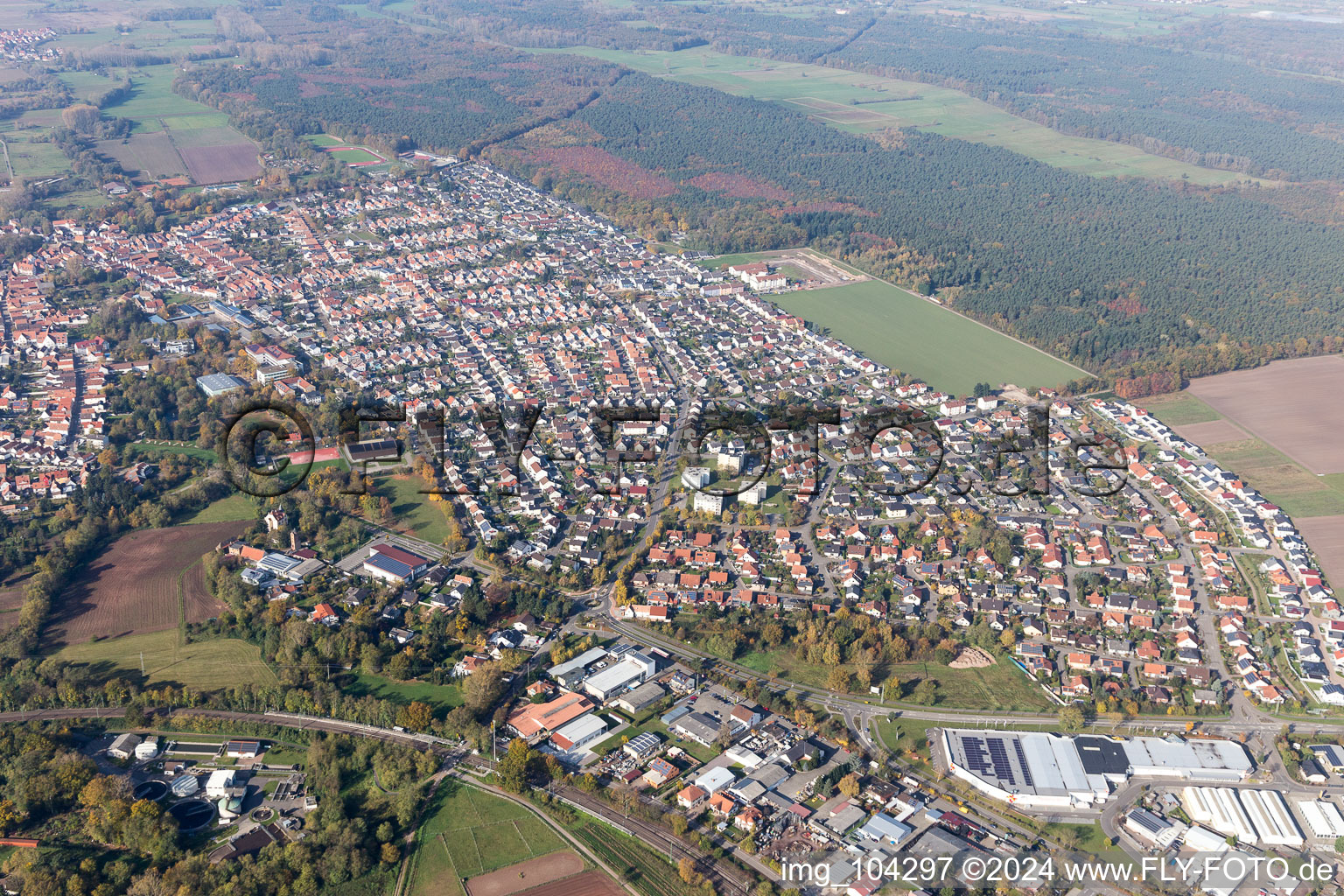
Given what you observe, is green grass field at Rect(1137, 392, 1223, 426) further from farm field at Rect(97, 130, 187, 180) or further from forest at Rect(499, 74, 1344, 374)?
farm field at Rect(97, 130, 187, 180)

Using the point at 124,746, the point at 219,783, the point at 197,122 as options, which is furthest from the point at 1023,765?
the point at 197,122

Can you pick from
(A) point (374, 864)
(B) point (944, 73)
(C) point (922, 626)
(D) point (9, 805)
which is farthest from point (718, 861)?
(B) point (944, 73)

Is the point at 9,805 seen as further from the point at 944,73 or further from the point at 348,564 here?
the point at 944,73

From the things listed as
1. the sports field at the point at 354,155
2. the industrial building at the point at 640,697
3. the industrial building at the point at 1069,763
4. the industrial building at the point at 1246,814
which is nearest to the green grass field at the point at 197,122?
the sports field at the point at 354,155

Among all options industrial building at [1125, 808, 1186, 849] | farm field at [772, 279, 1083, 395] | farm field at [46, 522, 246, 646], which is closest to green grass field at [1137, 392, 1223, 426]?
farm field at [772, 279, 1083, 395]

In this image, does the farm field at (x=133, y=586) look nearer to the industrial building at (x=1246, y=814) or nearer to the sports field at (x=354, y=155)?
the industrial building at (x=1246, y=814)

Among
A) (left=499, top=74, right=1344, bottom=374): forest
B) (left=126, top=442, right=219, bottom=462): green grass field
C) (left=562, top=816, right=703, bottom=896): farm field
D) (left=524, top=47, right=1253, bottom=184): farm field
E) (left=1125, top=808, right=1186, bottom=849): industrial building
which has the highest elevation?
(left=524, top=47, right=1253, bottom=184): farm field

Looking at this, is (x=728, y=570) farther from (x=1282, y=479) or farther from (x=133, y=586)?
(x=1282, y=479)
